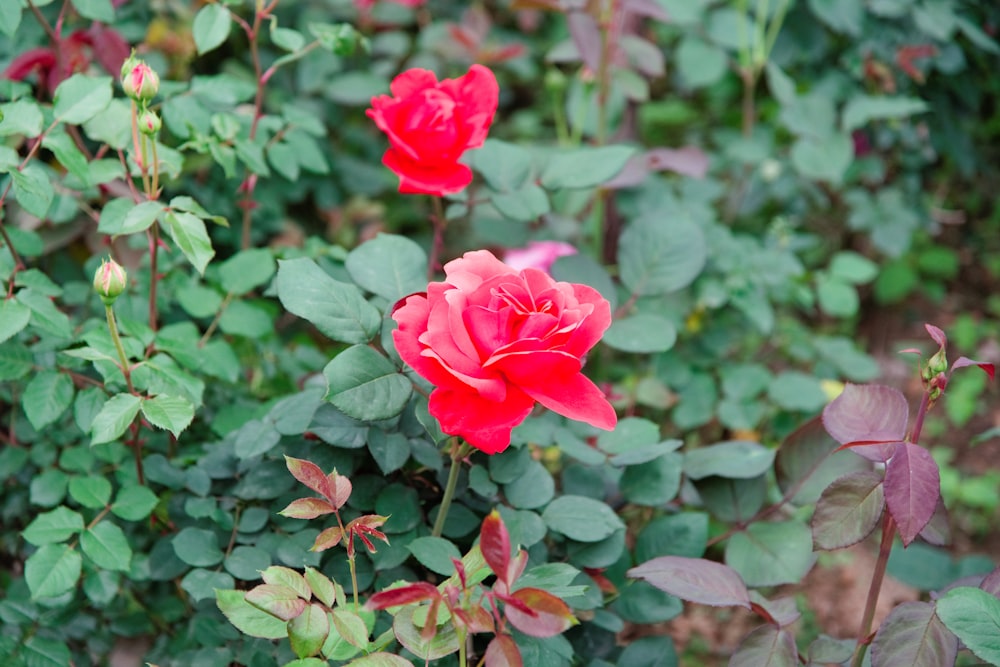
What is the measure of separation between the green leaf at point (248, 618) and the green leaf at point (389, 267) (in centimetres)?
38

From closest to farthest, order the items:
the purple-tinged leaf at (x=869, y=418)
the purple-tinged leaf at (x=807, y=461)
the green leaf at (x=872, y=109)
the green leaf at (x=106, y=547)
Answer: the purple-tinged leaf at (x=869, y=418), the green leaf at (x=106, y=547), the purple-tinged leaf at (x=807, y=461), the green leaf at (x=872, y=109)

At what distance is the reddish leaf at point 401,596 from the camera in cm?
74

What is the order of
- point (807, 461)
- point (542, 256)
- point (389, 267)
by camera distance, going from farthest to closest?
point (542, 256) → point (807, 461) → point (389, 267)

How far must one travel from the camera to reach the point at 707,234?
1.79 metres

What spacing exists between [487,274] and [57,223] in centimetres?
88

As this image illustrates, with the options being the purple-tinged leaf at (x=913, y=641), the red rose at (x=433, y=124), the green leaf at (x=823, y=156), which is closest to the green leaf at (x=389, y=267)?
the red rose at (x=433, y=124)

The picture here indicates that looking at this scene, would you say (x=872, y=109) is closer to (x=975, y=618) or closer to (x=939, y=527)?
(x=939, y=527)

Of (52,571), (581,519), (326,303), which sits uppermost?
(326,303)

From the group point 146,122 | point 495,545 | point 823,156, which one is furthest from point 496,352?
point 823,156

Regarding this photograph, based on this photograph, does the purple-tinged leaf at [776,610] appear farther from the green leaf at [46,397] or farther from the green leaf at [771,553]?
the green leaf at [46,397]

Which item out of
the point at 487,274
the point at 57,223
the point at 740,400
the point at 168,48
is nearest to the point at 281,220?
the point at 168,48

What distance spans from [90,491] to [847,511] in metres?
0.91

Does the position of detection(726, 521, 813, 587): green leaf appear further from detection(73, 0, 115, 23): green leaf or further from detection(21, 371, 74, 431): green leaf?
detection(73, 0, 115, 23): green leaf

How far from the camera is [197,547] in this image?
107cm
